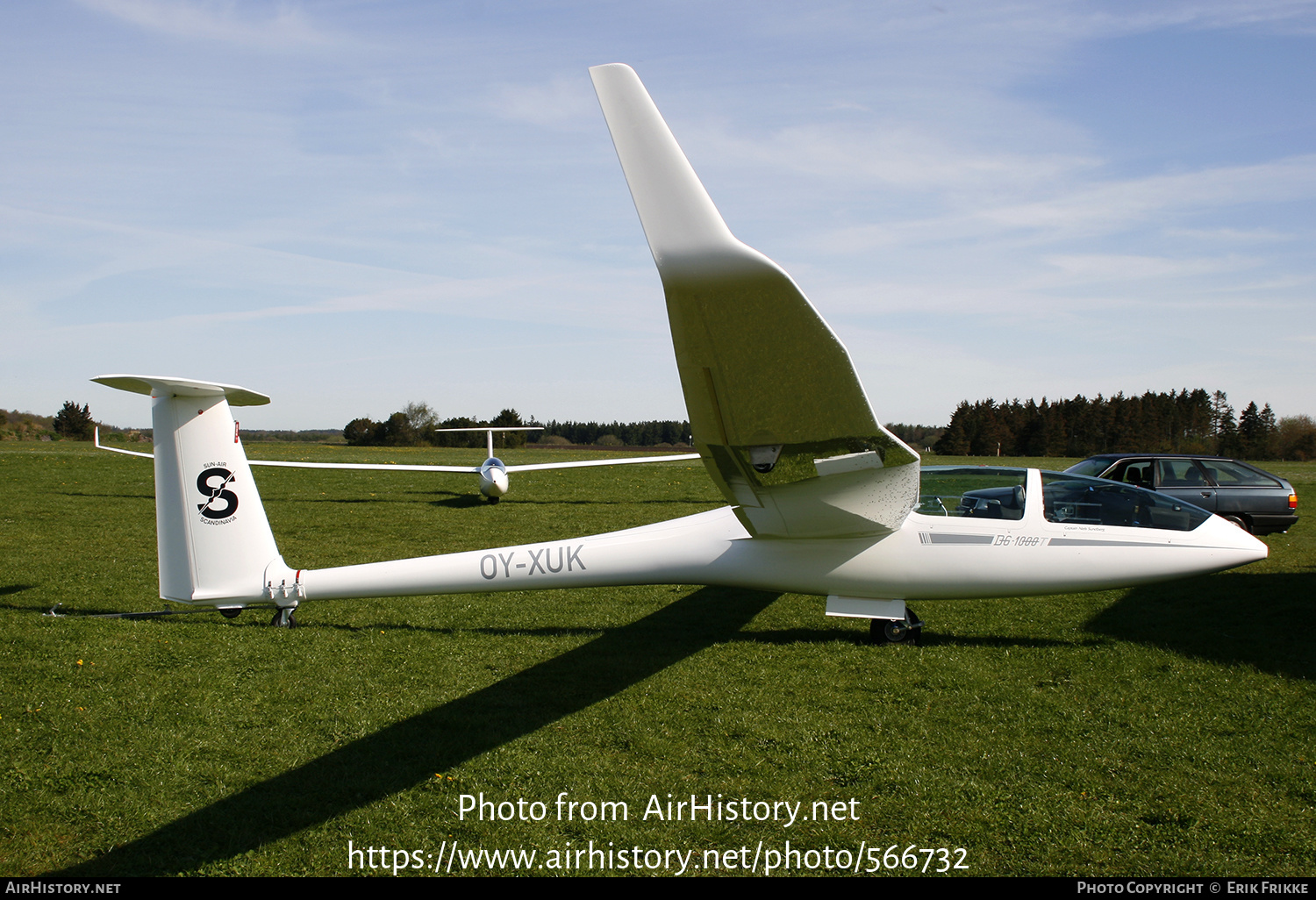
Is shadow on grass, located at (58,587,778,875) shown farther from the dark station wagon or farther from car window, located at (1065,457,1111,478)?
the dark station wagon

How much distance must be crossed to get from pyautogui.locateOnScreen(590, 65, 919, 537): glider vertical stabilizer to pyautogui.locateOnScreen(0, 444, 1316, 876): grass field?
1.89 meters

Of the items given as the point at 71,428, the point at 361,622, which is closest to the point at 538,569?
the point at 361,622

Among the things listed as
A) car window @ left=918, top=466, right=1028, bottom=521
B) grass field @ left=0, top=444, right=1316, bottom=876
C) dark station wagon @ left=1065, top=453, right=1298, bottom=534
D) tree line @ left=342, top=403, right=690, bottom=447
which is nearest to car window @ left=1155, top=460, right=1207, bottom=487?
dark station wagon @ left=1065, top=453, right=1298, bottom=534

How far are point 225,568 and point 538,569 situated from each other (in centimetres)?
275

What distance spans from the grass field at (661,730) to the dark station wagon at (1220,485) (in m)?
3.44

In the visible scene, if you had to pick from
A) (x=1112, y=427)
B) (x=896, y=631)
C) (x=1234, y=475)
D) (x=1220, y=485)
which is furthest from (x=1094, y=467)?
(x=1112, y=427)

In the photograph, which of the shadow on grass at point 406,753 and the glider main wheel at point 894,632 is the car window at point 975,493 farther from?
the shadow on grass at point 406,753

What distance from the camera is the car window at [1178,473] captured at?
40.3ft

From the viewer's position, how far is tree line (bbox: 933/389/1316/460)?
6341cm

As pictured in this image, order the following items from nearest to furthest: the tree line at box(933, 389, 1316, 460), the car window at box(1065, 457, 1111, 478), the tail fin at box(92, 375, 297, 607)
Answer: the tail fin at box(92, 375, 297, 607) → the car window at box(1065, 457, 1111, 478) → the tree line at box(933, 389, 1316, 460)

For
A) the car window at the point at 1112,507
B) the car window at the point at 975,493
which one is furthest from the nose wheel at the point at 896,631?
the car window at the point at 1112,507

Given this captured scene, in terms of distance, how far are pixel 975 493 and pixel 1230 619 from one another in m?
3.57

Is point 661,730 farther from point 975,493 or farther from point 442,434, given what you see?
point 442,434

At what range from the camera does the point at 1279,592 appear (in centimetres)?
855
